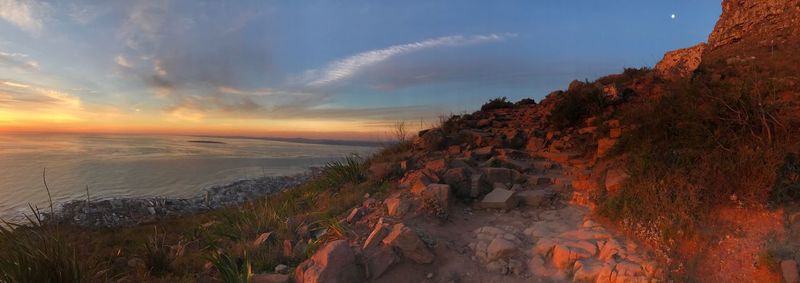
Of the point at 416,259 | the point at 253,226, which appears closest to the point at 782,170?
the point at 416,259

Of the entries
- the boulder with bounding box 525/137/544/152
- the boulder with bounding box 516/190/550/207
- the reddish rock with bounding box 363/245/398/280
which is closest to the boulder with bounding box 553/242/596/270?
the boulder with bounding box 516/190/550/207

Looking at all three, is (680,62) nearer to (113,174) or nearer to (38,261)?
(38,261)

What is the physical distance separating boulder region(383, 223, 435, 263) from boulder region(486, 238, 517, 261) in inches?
30.0

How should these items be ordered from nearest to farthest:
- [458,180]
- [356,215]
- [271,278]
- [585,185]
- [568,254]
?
1. [271,278]
2. [568,254]
3. [356,215]
4. [585,185]
5. [458,180]

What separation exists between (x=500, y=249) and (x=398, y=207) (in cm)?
188

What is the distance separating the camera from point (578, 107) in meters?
11.0

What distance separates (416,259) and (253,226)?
3.56 meters

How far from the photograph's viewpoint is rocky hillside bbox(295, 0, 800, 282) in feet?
14.6

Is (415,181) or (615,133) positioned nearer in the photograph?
(415,181)

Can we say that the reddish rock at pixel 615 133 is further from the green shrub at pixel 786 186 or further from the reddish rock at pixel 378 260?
the reddish rock at pixel 378 260

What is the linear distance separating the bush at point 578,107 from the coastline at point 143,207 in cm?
1002

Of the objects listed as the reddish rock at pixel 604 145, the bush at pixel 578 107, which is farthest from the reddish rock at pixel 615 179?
the bush at pixel 578 107

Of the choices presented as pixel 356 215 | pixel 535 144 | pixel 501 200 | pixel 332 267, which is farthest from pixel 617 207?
pixel 535 144

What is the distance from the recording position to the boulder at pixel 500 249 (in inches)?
194
